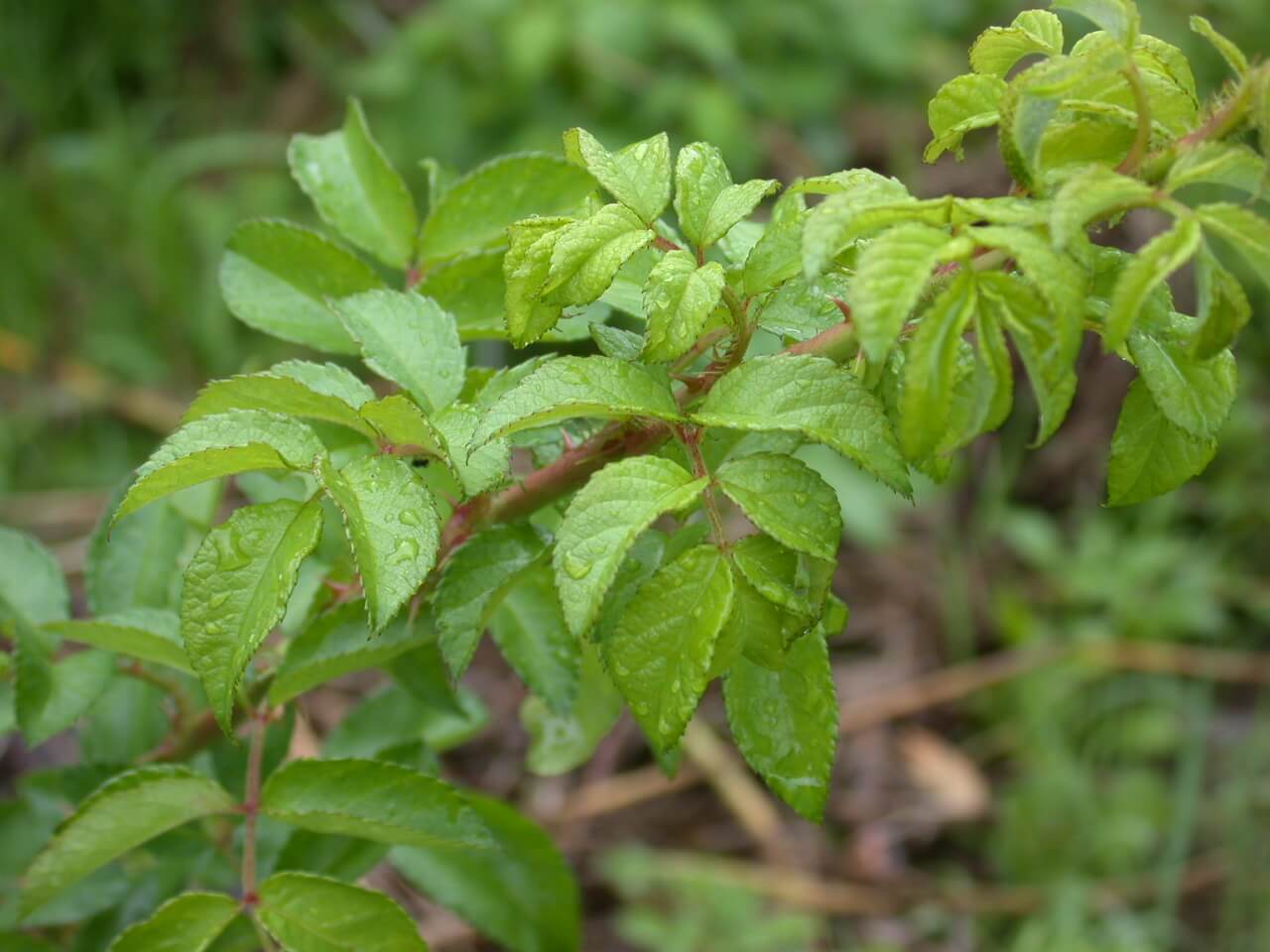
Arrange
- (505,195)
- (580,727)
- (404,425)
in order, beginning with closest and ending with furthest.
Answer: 1. (404,425)
2. (505,195)
3. (580,727)

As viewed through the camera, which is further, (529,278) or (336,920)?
(336,920)

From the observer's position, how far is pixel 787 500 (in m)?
0.59

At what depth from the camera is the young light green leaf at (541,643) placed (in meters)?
0.80

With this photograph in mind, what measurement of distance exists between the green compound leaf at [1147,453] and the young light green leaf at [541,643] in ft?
1.15

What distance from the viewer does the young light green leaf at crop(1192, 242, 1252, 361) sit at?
1.76 ft

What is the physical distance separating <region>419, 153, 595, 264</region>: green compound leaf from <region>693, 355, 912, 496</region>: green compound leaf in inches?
10.6

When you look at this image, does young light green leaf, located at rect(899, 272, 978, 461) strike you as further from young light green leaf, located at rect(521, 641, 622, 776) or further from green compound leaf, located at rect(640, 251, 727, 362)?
young light green leaf, located at rect(521, 641, 622, 776)

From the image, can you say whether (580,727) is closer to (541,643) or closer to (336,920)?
(541,643)

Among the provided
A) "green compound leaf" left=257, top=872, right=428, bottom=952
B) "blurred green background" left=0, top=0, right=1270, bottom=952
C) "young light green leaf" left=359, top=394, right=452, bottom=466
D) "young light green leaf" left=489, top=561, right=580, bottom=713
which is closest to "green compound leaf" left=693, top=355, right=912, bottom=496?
Answer: "young light green leaf" left=359, top=394, right=452, bottom=466

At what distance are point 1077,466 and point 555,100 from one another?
150 cm

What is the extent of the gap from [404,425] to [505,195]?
264mm

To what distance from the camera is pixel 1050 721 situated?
2.14 metres

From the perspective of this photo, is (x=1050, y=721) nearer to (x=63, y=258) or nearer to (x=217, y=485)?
(x=217, y=485)

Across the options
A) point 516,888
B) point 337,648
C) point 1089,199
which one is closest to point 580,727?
point 516,888
